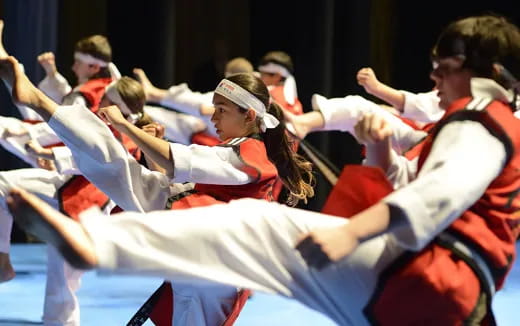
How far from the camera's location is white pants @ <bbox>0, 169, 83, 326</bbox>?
11.3 ft

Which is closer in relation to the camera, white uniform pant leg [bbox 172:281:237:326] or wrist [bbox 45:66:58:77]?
white uniform pant leg [bbox 172:281:237:326]

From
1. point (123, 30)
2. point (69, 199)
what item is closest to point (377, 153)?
point (69, 199)

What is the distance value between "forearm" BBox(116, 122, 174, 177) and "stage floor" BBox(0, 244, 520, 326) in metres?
1.49

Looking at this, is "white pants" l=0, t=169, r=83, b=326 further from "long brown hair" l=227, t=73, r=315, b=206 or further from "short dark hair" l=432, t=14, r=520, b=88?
"short dark hair" l=432, t=14, r=520, b=88

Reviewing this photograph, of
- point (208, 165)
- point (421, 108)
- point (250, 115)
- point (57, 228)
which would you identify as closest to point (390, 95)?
point (421, 108)

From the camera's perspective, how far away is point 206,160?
2.57 m

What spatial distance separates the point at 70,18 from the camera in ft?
24.4

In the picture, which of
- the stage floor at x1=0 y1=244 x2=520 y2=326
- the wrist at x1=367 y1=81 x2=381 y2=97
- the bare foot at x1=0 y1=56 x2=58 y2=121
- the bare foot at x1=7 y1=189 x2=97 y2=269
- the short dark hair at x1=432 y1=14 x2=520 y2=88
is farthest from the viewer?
the stage floor at x1=0 y1=244 x2=520 y2=326

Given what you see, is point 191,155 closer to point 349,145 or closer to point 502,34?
point 502,34

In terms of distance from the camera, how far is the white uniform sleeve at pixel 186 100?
5.14 m

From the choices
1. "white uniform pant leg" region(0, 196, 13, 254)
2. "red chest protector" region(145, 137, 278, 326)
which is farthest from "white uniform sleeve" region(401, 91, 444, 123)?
"white uniform pant leg" region(0, 196, 13, 254)

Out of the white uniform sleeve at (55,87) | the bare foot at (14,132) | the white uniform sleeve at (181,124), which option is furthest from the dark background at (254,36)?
the bare foot at (14,132)

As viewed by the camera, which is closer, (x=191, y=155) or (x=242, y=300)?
(x=191, y=155)

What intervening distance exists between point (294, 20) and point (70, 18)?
1.88 m
